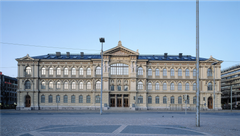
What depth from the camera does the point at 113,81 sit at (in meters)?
68.9

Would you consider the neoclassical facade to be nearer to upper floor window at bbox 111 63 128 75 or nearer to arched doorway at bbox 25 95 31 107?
upper floor window at bbox 111 63 128 75

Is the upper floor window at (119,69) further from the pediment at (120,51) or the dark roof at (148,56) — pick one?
the dark roof at (148,56)

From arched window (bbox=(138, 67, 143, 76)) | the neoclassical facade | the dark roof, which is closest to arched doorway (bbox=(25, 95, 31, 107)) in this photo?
the neoclassical facade

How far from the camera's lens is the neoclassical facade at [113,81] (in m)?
68.5

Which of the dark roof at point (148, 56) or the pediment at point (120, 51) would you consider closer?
the pediment at point (120, 51)

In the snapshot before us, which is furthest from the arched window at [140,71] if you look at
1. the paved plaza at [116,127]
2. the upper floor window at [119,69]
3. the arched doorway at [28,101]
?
the paved plaza at [116,127]

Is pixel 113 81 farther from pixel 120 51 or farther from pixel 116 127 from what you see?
pixel 116 127

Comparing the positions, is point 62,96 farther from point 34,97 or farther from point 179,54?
point 179,54

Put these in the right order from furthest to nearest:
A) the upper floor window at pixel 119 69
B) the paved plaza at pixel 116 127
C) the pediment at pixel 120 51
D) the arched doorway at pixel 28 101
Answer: the arched doorway at pixel 28 101
the upper floor window at pixel 119 69
the pediment at pixel 120 51
the paved plaza at pixel 116 127

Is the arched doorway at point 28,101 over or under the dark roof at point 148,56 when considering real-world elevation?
under

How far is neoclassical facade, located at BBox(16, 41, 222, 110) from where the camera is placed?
68.5 m

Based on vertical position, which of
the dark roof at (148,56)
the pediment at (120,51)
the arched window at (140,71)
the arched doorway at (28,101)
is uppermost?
the pediment at (120,51)

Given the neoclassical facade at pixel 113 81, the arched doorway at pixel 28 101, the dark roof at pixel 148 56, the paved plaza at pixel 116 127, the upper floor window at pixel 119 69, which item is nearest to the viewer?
the paved plaza at pixel 116 127

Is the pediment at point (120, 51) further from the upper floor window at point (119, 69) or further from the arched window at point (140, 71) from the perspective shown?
the arched window at point (140, 71)
